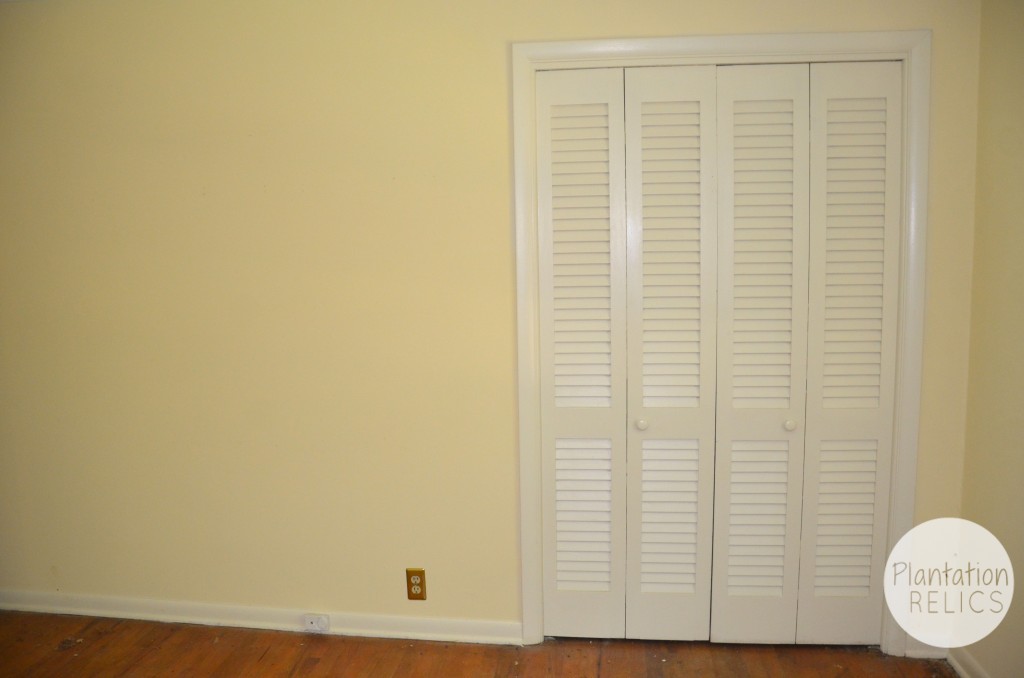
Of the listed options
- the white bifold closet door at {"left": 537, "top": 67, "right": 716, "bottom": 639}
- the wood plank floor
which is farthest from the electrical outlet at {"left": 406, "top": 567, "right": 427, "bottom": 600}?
the white bifold closet door at {"left": 537, "top": 67, "right": 716, "bottom": 639}

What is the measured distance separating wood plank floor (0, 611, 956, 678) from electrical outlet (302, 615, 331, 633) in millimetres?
28

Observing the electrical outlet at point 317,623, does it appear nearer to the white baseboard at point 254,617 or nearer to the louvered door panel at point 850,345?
the white baseboard at point 254,617

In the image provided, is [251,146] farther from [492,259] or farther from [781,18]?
[781,18]

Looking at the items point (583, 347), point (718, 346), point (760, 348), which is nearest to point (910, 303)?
point (760, 348)

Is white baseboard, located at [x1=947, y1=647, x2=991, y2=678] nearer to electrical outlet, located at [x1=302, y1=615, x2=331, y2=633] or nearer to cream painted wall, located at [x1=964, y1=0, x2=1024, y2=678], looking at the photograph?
cream painted wall, located at [x1=964, y1=0, x2=1024, y2=678]

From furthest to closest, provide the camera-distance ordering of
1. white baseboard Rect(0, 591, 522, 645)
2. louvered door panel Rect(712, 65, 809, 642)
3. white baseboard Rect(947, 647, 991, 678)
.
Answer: white baseboard Rect(0, 591, 522, 645) → louvered door panel Rect(712, 65, 809, 642) → white baseboard Rect(947, 647, 991, 678)

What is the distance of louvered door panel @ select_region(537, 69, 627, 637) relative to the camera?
2164 mm

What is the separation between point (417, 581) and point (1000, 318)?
6.74 ft

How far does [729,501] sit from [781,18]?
1578 mm

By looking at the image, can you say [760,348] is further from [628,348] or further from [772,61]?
[772,61]

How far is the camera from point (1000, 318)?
1.94 m

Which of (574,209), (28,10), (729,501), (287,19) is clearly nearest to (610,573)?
(729,501)

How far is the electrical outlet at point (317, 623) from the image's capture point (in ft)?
7.84

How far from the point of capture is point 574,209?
7.18ft
